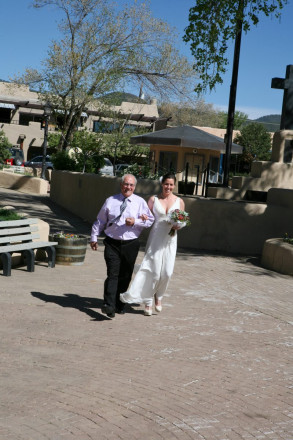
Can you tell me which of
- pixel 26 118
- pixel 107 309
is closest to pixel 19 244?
pixel 107 309

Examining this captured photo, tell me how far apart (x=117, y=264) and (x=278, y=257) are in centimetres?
573

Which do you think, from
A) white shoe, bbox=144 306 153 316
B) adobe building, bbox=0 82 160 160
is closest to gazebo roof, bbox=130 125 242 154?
white shoe, bbox=144 306 153 316

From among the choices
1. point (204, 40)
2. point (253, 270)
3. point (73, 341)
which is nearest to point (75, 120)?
point (204, 40)

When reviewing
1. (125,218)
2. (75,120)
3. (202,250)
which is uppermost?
(75,120)

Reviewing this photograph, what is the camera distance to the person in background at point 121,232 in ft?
27.0

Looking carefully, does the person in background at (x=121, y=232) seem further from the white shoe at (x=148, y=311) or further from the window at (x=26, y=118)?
the window at (x=26, y=118)

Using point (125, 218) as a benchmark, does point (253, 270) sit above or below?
below

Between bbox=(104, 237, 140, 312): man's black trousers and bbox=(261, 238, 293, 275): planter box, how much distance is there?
525 cm

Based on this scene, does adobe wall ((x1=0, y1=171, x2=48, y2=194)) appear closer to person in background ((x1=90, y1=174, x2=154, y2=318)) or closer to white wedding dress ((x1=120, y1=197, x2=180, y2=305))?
white wedding dress ((x1=120, y1=197, x2=180, y2=305))

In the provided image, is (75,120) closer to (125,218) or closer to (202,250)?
(202,250)

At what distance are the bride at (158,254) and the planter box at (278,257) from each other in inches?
188

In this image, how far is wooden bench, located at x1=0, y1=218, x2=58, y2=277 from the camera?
10352 mm

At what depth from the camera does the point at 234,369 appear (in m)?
6.59

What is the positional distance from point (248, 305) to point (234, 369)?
3.44 meters
